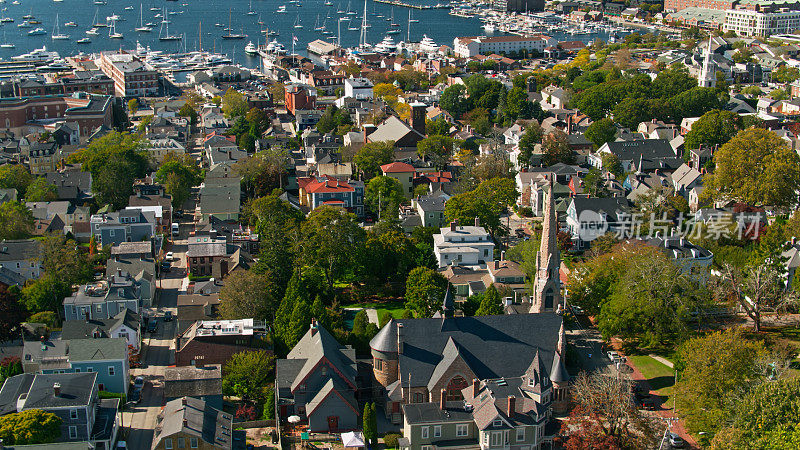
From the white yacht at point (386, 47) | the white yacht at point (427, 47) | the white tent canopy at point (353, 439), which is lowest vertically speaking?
the white tent canopy at point (353, 439)

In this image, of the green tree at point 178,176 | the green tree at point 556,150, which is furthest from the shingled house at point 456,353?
the green tree at point 556,150

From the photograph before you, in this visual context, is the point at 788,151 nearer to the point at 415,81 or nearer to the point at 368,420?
the point at 368,420

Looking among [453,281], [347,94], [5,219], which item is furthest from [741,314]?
[347,94]

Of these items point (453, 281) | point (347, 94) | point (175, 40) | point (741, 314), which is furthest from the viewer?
point (175, 40)

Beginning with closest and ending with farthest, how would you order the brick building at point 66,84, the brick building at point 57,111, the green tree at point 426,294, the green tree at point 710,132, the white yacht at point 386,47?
the green tree at point 426,294
the green tree at point 710,132
the brick building at point 57,111
the brick building at point 66,84
the white yacht at point 386,47

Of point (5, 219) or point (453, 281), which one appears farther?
point (5, 219)

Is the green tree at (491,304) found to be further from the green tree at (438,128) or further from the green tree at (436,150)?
the green tree at (438,128)

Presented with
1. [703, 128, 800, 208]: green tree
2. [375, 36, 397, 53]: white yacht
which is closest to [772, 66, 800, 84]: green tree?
[703, 128, 800, 208]: green tree

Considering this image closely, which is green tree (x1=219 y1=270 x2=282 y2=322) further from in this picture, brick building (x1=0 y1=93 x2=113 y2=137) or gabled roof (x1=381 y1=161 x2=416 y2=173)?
brick building (x1=0 y1=93 x2=113 y2=137)
